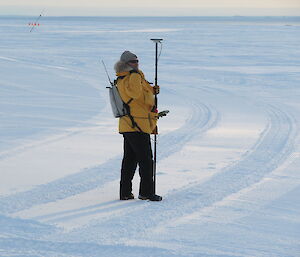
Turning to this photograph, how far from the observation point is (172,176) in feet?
19.2

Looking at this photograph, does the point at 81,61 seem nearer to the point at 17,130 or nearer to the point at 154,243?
the point at 17,130

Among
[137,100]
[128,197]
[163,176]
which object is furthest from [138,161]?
[163,176]

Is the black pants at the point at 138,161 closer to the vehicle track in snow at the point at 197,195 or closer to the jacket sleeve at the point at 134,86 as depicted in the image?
the vehicle track in snow at the point at 197,195

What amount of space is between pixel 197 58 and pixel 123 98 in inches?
683

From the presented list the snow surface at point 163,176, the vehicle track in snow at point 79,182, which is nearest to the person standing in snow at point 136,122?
the snow surface at point 163,176

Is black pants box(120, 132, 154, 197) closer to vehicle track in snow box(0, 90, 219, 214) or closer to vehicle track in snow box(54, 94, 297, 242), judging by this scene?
vehicle track in snow box(54, 94, 297, 242)

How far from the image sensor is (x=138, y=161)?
494cm

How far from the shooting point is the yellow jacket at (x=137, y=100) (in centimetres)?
460

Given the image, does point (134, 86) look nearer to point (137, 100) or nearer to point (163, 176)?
point (137, 100)

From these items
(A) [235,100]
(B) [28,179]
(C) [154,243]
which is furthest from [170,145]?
(A) [235,100]

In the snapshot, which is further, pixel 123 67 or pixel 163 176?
pixel 163 176

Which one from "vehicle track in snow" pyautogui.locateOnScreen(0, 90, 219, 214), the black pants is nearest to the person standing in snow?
the black pants

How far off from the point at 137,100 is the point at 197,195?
3.48ft

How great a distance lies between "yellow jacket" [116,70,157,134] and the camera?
460cm
